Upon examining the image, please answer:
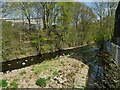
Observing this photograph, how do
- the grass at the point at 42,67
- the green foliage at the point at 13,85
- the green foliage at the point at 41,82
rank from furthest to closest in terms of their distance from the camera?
1. the grass at the point at 42,67
2. the green foliage at the point at 41,82
3. the green foliage at the point at 13,85

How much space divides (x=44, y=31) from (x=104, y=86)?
63.5ft

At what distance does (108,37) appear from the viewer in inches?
924

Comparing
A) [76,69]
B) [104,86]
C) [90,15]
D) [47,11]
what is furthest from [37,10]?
[104,86]

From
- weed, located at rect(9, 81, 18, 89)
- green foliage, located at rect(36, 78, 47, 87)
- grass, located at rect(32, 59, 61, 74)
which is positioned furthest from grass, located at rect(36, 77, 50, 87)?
grass, located at rect(32, 59, 61, 74)

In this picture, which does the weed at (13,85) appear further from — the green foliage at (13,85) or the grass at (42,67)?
the grass at (42,67)

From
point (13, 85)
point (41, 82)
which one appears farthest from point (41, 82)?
point (13, 85)

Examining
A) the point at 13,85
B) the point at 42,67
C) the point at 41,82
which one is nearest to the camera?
the point at 13,85

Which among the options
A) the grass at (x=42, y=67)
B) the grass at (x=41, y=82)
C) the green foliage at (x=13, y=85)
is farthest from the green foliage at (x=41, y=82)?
the grass at (x=42, y=67)

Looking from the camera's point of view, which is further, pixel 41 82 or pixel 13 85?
pixel 41 82

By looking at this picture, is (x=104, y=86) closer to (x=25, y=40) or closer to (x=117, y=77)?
(x=117, y=77)

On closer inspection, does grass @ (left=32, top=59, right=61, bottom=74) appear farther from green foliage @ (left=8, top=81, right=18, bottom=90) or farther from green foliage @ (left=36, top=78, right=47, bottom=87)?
green foliage @ (left=8, top=81, right=18, bottom=90)

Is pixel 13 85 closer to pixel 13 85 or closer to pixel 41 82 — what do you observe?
pixel 13 85

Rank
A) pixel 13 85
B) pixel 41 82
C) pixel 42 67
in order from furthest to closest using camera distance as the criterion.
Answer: pixel 42 67 → pixel 41 82 → pixel 13 85

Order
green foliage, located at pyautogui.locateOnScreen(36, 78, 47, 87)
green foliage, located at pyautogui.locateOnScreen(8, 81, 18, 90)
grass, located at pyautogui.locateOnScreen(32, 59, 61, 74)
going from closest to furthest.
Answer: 1. green foliage, located at pyautogui.locateOnScreen(8, 81, 18, 90)
2. green foliage, located at pyautogui.locateOnScreen(36, 78, 47, 87)
3. grass, located at pyautogui.locateOnScreen(32, 59, 61, 74)
